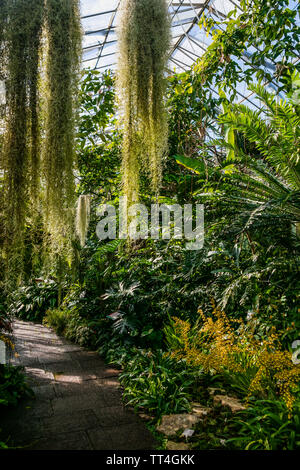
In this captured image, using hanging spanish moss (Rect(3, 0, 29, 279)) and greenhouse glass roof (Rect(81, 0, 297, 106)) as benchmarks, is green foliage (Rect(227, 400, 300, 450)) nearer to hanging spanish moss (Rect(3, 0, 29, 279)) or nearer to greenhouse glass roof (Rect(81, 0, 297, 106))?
hanging spanish moss (Rect(3, 0, 29, 279))

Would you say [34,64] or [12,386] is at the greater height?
[34,64]

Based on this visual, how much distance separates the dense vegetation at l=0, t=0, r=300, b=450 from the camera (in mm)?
1770

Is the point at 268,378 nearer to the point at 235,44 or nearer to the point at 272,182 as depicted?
the point at 272,182

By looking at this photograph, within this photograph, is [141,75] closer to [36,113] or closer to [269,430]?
[36,113]

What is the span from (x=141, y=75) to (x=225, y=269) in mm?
1611

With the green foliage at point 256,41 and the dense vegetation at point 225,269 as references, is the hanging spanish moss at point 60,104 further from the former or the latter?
the green foliage at point 256,41

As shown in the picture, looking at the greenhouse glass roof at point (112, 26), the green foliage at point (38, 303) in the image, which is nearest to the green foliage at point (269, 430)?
the greenhouse glass roof at point (112, 26)

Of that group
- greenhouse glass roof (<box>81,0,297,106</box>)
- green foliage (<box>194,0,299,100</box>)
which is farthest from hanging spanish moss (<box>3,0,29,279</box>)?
greenhouse glass roof (<box>81,0,297,106</box>)

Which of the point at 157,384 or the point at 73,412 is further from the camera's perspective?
the point at 157,384

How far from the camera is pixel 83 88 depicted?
7.32 ft

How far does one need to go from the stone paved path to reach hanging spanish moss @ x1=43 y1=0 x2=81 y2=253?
1267 millimetres

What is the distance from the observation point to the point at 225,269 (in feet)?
8.13

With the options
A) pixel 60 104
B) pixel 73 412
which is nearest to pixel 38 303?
pixel 73 412

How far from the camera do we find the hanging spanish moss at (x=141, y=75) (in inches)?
51.9
